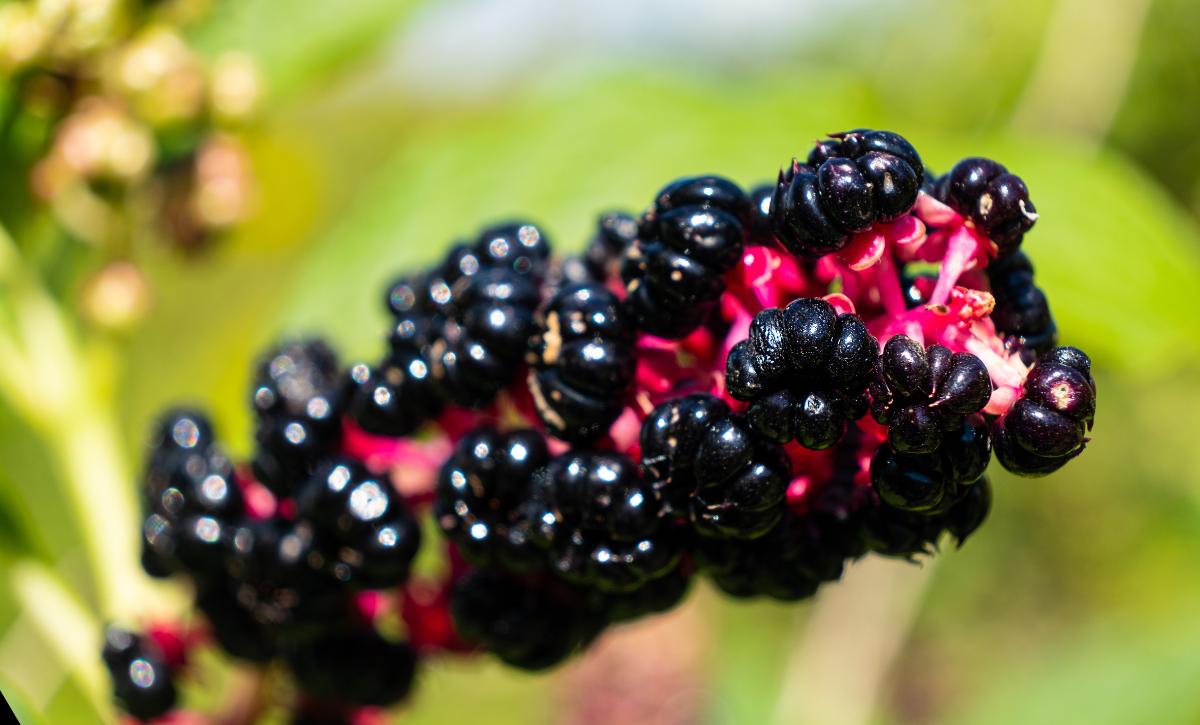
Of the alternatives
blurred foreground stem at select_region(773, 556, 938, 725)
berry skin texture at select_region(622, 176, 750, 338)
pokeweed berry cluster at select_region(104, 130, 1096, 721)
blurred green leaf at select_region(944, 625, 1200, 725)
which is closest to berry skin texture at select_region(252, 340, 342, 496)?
pokeweed berry cluster at select_region(104, 130, 1096, 721)

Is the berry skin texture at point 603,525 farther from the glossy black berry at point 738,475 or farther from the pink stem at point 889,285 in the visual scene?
the pink stem at point 889,285

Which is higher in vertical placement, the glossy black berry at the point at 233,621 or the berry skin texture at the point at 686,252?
the berry skin texture at the point at 686,252

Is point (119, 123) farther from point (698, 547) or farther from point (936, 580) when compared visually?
point (936, 580)

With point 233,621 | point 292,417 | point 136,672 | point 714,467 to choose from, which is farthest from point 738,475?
point 136,672

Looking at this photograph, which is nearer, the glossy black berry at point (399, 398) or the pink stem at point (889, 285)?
the pink stem at point (889, 285)

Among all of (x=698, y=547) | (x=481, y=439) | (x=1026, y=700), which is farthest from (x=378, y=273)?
(x=1026, y=700)

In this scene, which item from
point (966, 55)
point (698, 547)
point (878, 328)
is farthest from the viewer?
point (966, 55)

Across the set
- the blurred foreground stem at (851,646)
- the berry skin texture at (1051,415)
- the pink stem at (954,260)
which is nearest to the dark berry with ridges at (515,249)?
the pink stem at (954,260)

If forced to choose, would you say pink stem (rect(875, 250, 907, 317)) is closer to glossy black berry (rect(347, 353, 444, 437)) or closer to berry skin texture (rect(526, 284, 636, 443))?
berry skin texture (rect(526, 284, 636, 443))
